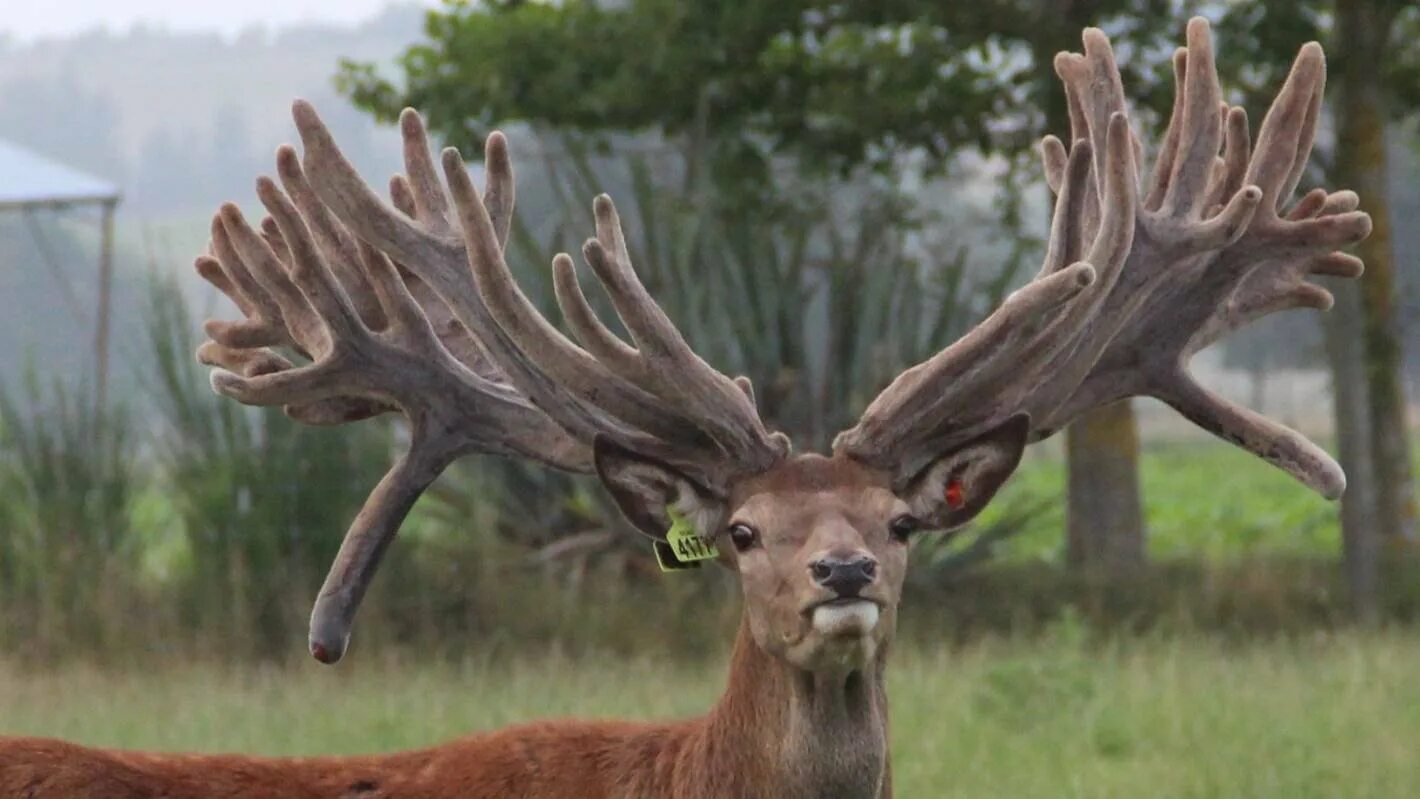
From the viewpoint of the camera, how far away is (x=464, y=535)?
13.2 metres

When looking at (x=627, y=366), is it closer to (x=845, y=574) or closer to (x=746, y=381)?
(x=746, y=381)

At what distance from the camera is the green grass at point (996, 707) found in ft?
27.9

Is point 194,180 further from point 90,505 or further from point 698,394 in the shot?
point 698,394

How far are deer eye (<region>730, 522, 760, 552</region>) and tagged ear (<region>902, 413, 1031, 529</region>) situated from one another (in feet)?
1.22

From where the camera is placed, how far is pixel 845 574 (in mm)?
4664

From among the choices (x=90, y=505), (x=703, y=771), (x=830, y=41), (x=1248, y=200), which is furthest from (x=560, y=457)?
(x=830, y=41)

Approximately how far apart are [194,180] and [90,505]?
107744mm

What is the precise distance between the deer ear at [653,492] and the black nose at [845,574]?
1.71ft

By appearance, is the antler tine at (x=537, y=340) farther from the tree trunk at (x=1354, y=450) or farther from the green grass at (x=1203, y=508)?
the tree trunk at (x=1354, y=450)

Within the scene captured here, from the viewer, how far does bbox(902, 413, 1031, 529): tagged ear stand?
5.11 m

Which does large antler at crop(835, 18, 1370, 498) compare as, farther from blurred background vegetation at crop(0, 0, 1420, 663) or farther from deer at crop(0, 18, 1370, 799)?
blurred background vegetation at crop(0, 0, 1420, 663)

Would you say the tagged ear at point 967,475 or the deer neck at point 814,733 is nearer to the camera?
the deer neck at point 814,733

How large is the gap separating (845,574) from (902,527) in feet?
1.11

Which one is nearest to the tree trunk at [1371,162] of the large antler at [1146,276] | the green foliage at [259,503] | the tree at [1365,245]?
the tree at [1365,245]
